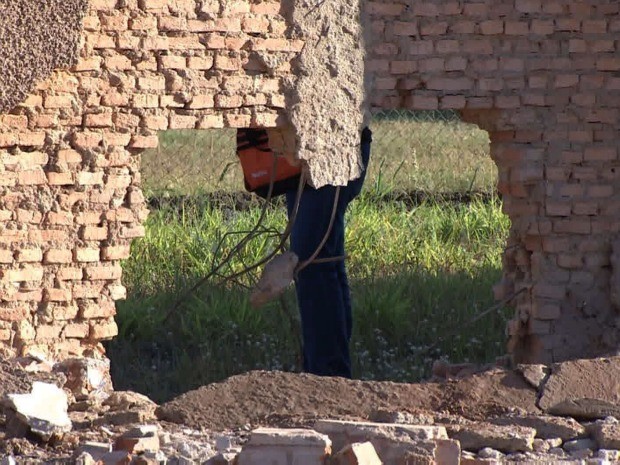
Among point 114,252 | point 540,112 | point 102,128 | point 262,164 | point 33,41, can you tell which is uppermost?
point 33,41

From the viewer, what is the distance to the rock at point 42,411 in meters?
4.47

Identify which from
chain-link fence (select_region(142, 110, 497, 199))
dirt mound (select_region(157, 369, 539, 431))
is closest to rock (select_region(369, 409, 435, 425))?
dirt mound (select_region(157, 369, 539, 431))

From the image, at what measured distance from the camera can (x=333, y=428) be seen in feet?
13.9

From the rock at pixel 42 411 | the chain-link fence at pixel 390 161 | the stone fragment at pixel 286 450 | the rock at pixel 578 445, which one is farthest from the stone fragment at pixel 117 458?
the chain-link fence at pixel 390 161

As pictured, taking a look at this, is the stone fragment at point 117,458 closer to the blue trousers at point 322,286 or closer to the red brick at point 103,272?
the red brick at point 103,272

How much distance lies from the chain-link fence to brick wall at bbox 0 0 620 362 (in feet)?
13.6

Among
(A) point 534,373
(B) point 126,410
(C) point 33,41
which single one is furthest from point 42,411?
(A) point 534,373

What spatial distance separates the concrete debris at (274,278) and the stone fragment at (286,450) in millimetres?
1832

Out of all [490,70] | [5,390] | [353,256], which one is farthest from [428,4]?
[353,256]

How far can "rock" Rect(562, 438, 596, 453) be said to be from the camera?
176 inches

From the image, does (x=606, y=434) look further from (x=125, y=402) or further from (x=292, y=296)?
(x=292, y=296)

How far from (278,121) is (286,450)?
203 centimetres

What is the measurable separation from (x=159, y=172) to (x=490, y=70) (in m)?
6.24

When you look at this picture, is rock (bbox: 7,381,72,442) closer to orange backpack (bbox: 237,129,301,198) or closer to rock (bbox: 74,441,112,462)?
rock (bbox: 74,441,112,462)
